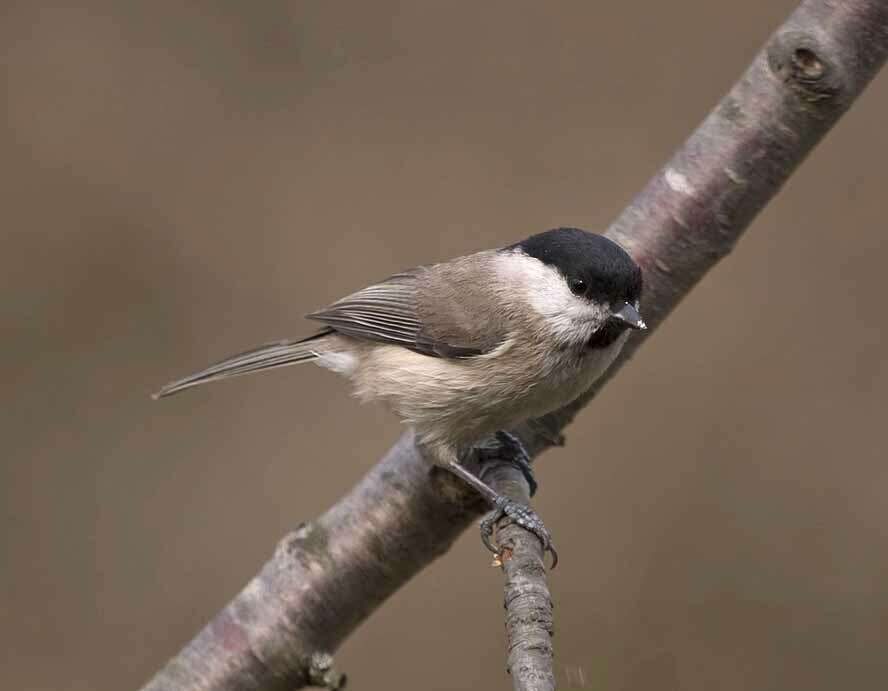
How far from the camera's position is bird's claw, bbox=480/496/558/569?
179 cm

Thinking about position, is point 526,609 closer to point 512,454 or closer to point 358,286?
point 512,454

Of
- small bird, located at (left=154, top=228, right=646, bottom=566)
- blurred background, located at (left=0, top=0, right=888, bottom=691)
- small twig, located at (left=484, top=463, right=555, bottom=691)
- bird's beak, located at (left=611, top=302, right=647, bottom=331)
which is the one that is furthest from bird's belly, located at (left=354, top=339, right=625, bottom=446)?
blurred background, located at (left=0, top=0, right=888, bottom=691)

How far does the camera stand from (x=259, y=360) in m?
2.49

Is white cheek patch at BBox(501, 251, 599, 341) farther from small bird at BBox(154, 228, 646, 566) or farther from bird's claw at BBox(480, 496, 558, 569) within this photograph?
bird's claw at BBox(480, 496, 558, 569)

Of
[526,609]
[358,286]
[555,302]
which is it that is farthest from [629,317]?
[358,286]

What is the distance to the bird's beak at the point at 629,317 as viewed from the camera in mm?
1948

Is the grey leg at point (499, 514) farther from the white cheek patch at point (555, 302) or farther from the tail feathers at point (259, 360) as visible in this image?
the tail feathers at point (259, 360)

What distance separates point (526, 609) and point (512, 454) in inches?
28.6

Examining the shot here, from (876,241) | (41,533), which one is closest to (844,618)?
(876,241)

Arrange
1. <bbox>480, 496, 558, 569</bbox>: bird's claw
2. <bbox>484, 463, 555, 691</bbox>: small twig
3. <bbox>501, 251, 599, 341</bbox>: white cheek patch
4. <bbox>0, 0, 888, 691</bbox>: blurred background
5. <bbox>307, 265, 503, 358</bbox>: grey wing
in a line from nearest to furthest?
<bbox>484, 463, 555, 691</bbox>: small twig → <bbox>480, 496, 558, 569</bbox>: bird's claw → <bbox>501, 251, 599, 341</bbox>: white cheek patch → <bbox>307, 265, 503, 358</bbox>: grey wing → <bbox>0, 0, 888, 691</bbox>: blurred background

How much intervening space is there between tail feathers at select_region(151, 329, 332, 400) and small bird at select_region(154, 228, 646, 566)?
10cm

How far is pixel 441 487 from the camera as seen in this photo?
203 centimetres

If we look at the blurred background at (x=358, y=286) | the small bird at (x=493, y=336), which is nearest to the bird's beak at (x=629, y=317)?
the small bird at (x=493, y=336)

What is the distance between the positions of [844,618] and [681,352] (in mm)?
924
